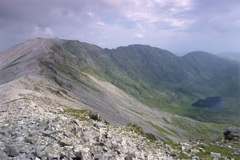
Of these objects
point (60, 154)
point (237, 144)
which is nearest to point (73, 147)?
point (60, 154)

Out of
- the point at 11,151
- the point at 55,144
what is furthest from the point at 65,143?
the point at 11,151

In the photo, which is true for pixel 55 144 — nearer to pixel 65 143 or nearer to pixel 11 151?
pixel 65 143

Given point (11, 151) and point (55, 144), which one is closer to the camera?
point (11, 151)

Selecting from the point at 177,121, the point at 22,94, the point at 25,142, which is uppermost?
the point at 25,142

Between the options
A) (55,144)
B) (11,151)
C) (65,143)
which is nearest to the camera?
(11,151)

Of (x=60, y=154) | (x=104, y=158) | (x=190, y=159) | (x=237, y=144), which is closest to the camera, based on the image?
(x=60, y=154)

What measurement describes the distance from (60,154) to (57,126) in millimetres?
6325

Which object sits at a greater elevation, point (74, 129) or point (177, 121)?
point (74, 129)

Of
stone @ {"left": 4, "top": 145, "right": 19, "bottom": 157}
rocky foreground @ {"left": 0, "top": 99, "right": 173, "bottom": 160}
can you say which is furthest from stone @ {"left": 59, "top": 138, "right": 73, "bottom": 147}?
stone @ {"left": 4, "top": 145, "right": 19, "bottom": 157}

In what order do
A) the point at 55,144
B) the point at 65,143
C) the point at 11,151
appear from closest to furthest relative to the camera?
1. the point at 11,151
2. the point at 55,144
3. the point at 65,143

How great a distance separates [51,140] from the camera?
17.4m

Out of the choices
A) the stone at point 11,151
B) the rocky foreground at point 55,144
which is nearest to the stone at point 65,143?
the rocky foreground at point 55,144

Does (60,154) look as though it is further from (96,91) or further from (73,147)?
(96,91)

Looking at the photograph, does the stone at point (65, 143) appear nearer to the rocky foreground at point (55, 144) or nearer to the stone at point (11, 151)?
the rocky foreground at point (55, 144)
